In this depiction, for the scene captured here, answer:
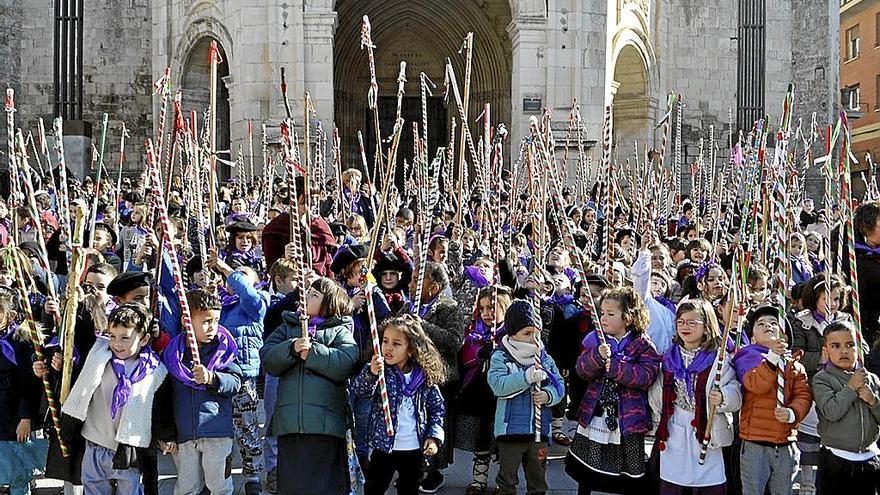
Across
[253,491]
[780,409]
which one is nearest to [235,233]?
[253,491]

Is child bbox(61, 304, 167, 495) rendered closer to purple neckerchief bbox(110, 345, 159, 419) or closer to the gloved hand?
purple neckerchief bbox(110, 345, 159, 419)

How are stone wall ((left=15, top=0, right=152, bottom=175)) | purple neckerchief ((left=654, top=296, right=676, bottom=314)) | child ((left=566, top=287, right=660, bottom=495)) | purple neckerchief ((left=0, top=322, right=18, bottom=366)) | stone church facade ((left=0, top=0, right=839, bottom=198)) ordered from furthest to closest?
stone wall ((left=15, top=0, right=152, bottom=175)), stone church facade ((left=0, top=0, right=839, bottom=198)), purple neckerchief ((left=654, top=296, right=676, bottom=314)), purple neckerchief ((left=0, top=322, right=18, bottom=366)), child ((left=566, top=287, right=660, bottom=495))

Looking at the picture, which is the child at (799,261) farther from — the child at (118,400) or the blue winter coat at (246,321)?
the child at (118,400)

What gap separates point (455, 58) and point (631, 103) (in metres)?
4.57

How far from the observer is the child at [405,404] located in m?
6.16

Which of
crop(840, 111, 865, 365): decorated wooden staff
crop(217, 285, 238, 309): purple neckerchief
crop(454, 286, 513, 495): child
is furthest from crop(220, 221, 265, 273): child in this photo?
crop(840, 111, 865, 365): decorated wooden staff

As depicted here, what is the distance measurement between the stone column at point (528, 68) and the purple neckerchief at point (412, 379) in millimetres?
15672

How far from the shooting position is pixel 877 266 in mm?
6840

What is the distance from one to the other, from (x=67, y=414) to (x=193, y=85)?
63.1ft

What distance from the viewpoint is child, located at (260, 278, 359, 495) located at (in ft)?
19.5

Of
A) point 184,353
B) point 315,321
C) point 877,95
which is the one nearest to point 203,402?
point 184,353

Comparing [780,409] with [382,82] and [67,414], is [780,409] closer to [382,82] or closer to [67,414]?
[67,414]

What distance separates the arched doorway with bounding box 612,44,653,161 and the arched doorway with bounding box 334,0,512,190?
2.78 meters

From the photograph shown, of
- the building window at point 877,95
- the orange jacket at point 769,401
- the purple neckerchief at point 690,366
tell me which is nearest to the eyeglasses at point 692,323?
the purple neckerchief at point 690,366
